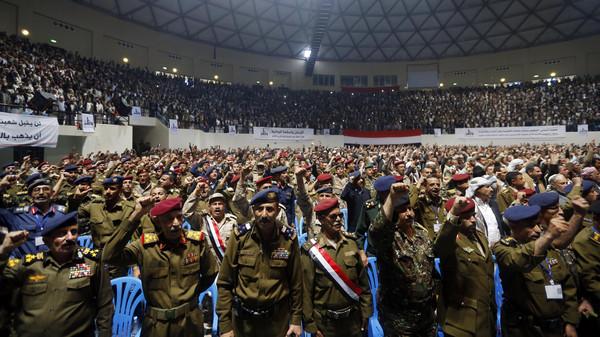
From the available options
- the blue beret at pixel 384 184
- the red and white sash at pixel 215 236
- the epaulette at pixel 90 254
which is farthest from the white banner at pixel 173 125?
the blue beret at pixel 384 184

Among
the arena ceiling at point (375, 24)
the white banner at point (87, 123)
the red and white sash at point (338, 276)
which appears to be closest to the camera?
the red and white sash at point (338, 276)

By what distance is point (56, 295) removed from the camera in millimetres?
2250

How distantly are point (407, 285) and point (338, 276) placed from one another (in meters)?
0.54

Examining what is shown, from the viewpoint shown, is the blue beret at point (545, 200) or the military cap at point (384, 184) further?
the blue beret at point (545, 200)

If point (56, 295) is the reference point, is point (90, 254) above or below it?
above

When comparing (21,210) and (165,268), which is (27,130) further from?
(165,268)

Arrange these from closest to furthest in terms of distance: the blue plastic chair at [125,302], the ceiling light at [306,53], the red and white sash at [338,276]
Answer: the red and white sash at [338,276] < the blue plastic chair at [125,302] < the ceiling light at [306,53]

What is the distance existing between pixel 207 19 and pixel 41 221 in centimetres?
2949

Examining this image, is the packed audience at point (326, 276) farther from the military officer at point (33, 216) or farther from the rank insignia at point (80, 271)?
the military officer at point (33, 216)

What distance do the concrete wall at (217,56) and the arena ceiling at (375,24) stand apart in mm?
846

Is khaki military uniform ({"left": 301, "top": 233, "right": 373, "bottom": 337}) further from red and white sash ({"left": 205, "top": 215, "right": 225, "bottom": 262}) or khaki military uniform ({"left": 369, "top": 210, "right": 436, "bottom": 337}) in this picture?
red and white sash ({"left": 205, "top": 215, "right": 225, "bottom": 262})

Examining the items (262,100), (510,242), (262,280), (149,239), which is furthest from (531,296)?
(262,100)

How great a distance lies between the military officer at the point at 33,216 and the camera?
3.79 metres

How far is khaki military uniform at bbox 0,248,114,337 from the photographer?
7.20 ft
